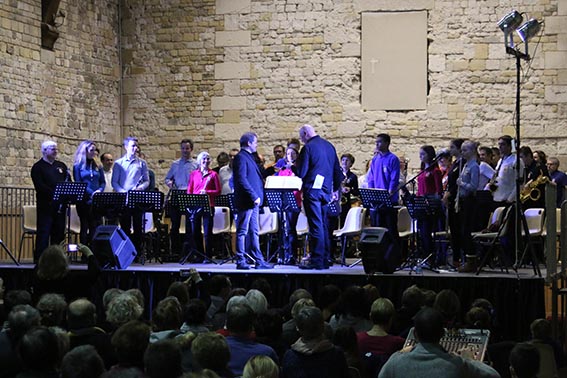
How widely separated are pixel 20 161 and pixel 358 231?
6.32 metres

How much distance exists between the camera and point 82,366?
156 inches

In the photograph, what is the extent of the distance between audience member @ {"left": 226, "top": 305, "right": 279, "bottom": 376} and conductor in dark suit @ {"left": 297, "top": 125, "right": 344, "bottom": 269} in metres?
5.13

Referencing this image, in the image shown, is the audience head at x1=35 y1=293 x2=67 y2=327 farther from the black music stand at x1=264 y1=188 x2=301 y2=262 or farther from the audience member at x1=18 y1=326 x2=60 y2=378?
the black music stand at x1=264 y1=188 x2=301 y2=262

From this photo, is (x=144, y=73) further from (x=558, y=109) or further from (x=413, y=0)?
(x=558, y=109)

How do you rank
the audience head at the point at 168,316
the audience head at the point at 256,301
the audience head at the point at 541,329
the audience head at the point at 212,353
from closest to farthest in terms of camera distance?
the audience head at the point at 212,353, the audience head at the point at 168,316, the audience head at the point at 541,329, the audience head at the point at 256,301

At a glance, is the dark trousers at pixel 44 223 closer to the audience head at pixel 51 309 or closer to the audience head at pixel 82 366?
the audience head at pixel 51 309

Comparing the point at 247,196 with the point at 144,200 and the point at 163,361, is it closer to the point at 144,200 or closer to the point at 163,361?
the point at 144,200

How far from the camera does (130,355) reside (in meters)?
4.18

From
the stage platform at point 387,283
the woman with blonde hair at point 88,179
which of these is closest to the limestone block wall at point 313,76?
the woman with blonde hair at point 88,179

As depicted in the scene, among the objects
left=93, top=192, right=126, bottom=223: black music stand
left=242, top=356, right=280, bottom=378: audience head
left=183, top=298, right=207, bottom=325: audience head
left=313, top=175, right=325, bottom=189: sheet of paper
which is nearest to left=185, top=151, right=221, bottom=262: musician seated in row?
left=93, top=192, right=126, bottom=223: black music stand

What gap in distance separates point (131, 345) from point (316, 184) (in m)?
6.33

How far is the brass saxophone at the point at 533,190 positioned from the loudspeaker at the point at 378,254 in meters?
1.99

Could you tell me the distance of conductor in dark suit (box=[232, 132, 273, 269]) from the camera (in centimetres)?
1047

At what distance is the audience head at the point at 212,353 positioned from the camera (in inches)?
169
